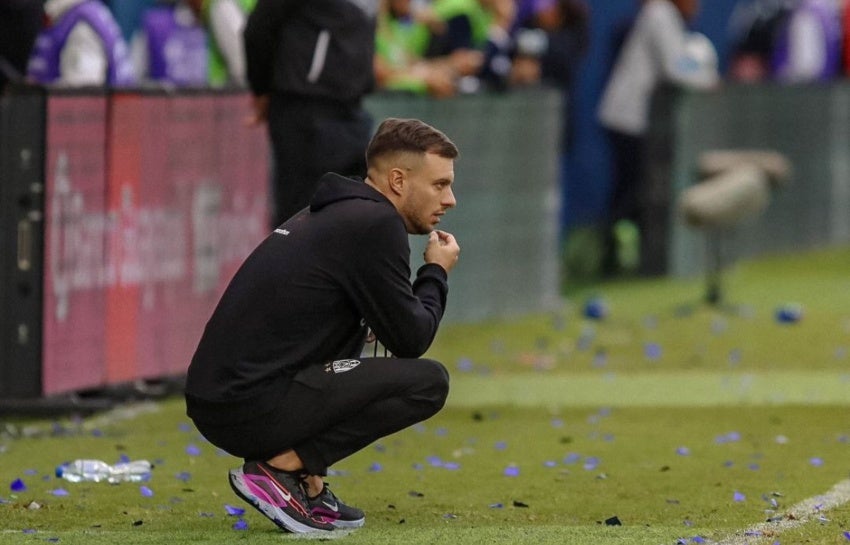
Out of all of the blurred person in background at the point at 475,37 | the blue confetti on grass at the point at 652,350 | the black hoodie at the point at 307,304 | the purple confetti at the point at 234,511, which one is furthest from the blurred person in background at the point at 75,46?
the blurred person in background at the point at 475,37

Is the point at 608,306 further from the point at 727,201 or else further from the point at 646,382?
the point at 646,382

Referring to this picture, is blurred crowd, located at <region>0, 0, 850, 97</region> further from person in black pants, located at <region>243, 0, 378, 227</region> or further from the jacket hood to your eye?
the jacket hood

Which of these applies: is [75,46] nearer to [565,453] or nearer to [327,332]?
[565,453]

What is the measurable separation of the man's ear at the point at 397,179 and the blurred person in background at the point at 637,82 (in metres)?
10.8

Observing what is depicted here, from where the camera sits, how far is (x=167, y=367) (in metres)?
10.8

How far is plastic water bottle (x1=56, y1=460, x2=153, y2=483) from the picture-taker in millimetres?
8062

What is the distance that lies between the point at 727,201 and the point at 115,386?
5.53m

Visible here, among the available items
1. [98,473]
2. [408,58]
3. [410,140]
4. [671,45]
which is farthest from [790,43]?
[410,140]

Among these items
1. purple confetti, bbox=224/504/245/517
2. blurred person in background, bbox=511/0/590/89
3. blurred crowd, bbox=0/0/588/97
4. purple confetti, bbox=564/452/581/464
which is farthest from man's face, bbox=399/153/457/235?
blurred person in background, bbox=511/0/590/89

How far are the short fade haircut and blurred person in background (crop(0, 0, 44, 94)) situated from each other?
4.21 meters

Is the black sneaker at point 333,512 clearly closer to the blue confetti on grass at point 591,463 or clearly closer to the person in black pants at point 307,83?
the blue confetti on grass at point 591,463

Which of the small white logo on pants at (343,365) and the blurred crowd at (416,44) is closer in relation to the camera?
the small white logo on pants at (343,365)

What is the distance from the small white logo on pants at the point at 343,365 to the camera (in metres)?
6.60

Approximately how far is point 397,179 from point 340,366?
61 centimetres
